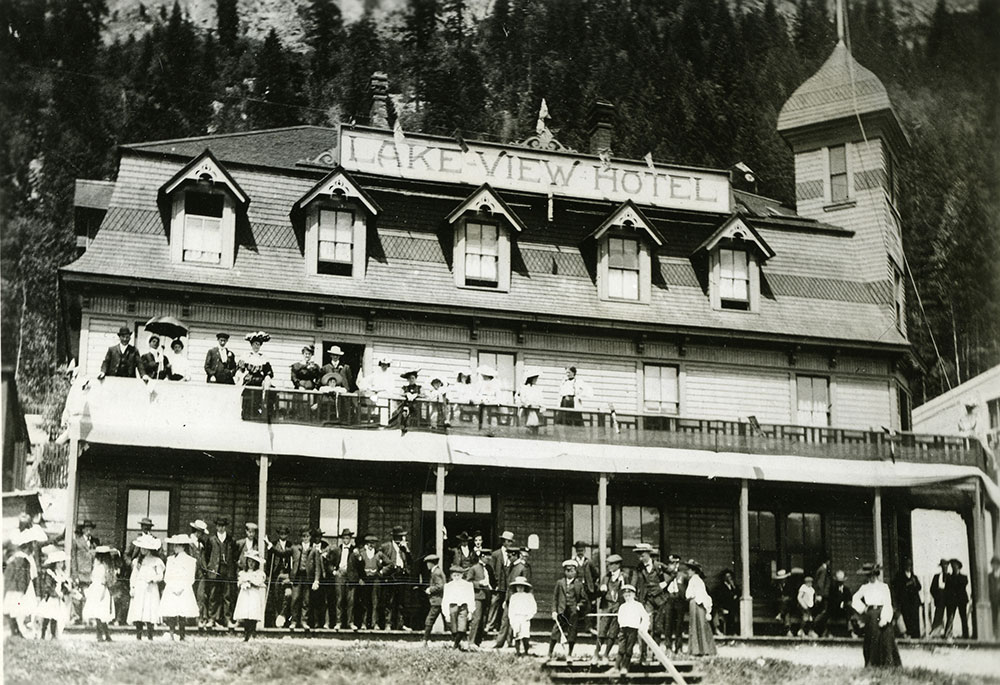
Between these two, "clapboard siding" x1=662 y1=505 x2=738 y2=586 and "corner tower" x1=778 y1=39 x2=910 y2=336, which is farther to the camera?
"clapboard siding" x1=662 y1=505 x2=738 y2=586

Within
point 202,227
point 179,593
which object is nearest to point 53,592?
point 179,593

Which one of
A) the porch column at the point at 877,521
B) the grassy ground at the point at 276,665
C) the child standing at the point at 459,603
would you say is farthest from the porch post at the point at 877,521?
the child standing at the point at 459,603

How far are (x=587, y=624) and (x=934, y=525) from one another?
495 cm

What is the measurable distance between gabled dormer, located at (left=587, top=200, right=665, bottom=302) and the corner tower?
217 centimetres

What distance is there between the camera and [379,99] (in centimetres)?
1628

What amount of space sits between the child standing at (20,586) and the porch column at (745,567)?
793 centimetres

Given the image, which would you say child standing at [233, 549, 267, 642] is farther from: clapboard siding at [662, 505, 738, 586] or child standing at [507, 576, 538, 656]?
clapboard siding at [662, 505, 738, 586]

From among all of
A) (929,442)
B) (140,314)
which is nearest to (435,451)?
(140,314)

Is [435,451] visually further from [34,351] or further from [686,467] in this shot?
[34,351]

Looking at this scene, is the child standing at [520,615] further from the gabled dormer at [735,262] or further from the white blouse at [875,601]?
the gabled dormer at [735,262]

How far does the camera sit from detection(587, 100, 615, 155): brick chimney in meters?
16.9

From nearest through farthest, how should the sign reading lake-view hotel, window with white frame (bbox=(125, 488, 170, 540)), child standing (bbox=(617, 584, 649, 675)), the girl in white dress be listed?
the girl in white dress
child standing (bbox=(617, 584, 649, 675))
window with white frame (bbox=(125, 488, 170, 540))
the sign reading lake-view hotel

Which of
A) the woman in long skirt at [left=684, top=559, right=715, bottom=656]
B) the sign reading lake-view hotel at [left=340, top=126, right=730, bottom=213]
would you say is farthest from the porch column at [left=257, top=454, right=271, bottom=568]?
the woman in long skirt at [left=684, top=559, right=715, bottom=656]

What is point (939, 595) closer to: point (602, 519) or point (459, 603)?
point (602, 519)
